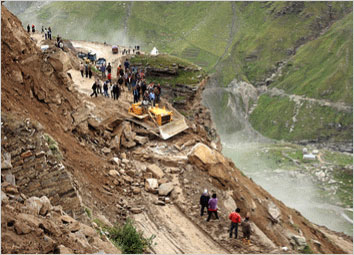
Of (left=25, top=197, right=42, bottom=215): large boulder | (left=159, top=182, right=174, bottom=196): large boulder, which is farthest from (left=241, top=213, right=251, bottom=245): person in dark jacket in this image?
(left=25, top=197, right=42, bottom=215): large boulder

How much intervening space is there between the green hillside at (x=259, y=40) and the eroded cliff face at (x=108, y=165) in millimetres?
93217

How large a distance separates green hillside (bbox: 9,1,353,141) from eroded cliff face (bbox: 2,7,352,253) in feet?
306

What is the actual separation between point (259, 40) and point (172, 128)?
458 ft

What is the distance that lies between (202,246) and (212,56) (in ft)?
434

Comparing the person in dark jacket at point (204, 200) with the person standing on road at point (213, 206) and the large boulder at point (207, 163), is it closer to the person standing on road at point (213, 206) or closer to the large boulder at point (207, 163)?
the person standing on road at point (213, 206)

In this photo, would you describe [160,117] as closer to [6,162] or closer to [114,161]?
[114,161]

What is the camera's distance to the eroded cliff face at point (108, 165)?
1243 cm

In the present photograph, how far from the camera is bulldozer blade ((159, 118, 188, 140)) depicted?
22778 mm

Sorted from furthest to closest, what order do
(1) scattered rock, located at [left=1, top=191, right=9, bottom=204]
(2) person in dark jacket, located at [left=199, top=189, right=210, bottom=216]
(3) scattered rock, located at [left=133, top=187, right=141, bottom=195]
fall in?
(3) scattered rock, located at [left=133, top=187, right=141, bottom=195], (2) person in dark jacket, located at [left=199, top=189, right=210, bottom=216], (1) scattered rock, located at [left=1, top=191, right=9, bottom=204]

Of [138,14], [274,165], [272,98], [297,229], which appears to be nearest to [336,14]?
[272,98]

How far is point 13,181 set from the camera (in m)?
11.2

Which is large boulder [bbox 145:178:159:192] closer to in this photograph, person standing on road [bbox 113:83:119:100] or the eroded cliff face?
the eroded cliff face

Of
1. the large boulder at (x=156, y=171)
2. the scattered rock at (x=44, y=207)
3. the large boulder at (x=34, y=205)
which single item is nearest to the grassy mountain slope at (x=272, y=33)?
the large boulder at (x=156, y=171)

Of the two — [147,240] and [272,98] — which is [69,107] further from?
[272,98]
